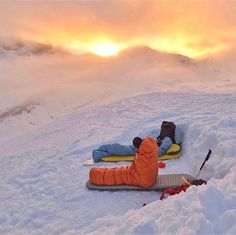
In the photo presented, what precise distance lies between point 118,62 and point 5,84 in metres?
9.69

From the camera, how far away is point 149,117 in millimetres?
10547

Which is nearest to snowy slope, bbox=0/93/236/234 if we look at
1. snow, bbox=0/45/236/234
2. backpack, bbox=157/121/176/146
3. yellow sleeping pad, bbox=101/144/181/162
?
snow, bbox=0/45/236/234

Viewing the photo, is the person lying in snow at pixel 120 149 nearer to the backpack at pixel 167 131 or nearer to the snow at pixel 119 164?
the backpack at pixel 167 131

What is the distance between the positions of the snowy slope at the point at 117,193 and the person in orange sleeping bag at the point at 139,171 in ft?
0.65

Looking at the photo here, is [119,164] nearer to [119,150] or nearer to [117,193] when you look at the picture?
[119,150]

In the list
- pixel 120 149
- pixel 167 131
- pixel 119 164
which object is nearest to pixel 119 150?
pixel 120 149

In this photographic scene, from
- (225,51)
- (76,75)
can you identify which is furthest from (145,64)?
(225,51)

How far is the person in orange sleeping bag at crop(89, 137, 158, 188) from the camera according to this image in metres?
6.85

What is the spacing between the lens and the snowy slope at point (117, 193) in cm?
443

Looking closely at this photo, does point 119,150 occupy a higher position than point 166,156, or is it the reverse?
point 119,150

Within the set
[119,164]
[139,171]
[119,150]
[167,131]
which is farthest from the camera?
[167,131]

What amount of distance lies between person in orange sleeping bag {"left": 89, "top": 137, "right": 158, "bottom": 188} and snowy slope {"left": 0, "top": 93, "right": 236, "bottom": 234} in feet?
0.65

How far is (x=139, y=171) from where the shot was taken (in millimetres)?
6926

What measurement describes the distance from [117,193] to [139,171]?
459 mm
